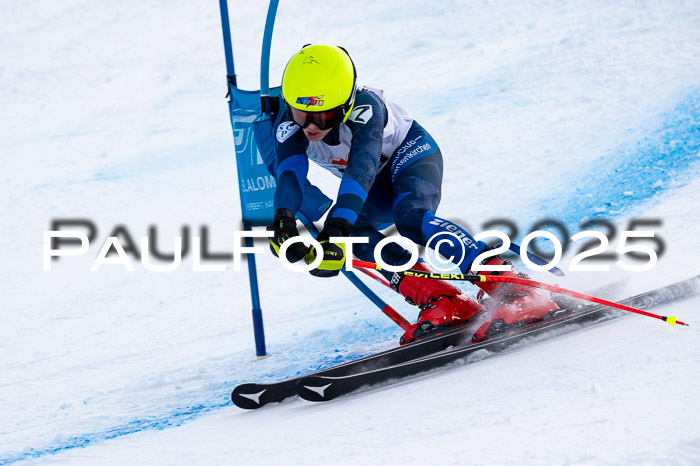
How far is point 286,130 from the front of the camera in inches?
142

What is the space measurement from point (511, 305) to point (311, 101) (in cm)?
137

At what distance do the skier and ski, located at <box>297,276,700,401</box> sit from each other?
12 cm

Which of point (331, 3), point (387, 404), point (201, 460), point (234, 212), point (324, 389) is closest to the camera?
point (201, 460)

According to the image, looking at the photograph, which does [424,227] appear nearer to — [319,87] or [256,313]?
[319,87]

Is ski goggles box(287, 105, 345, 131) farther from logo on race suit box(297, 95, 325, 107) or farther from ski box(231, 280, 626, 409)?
ski box(231, 280, 626, 409)

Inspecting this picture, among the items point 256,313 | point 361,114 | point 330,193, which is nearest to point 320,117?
point 361,114

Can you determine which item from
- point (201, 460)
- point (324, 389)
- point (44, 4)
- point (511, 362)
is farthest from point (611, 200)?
point (44, 4)

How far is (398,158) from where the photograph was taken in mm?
3766

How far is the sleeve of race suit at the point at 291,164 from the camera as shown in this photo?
3.46 m

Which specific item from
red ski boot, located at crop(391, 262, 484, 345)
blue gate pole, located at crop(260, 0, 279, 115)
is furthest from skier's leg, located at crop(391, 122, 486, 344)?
Result: blue gate pole, located at crop(260, 0, 279, 115)

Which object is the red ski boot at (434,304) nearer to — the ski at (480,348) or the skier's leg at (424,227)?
the skier's leg at (424,227)

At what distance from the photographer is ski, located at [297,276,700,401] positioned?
312 cm

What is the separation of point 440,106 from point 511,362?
268 inches

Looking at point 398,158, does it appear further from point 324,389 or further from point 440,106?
point 440,106
